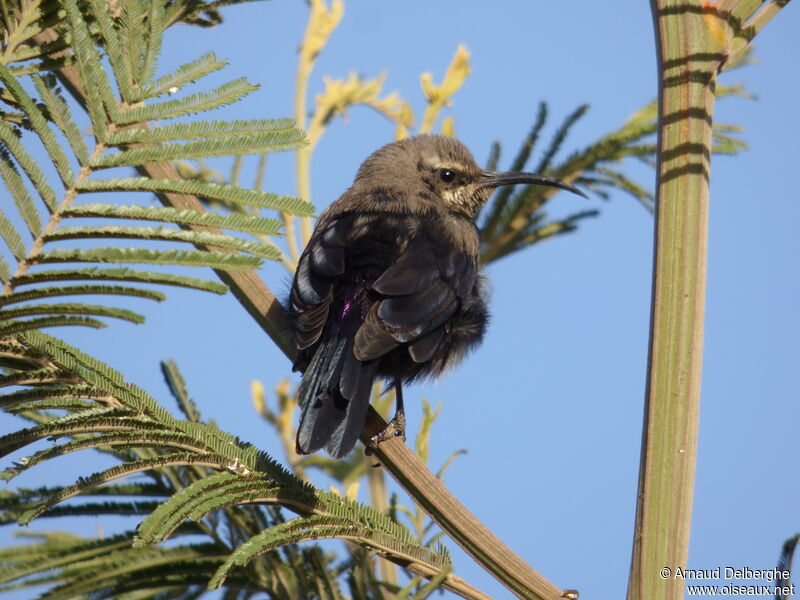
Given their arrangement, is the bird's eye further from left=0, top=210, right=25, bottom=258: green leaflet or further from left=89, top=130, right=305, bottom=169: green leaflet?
left=0, top=210, right=25, bottom=258: green leaflet

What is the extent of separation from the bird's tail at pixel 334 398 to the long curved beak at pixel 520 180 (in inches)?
40.5

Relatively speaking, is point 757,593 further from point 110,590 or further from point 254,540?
point 110,590

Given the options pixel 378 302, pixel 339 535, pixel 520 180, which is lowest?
pixel 339 535

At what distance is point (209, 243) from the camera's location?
1.62 m

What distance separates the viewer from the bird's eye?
4680 mm

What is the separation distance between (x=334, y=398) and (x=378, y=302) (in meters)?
0.45

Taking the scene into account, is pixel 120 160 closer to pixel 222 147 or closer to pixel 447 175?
pixel 222 147

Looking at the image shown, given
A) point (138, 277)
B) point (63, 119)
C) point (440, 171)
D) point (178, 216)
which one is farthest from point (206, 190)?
point (440, 171)

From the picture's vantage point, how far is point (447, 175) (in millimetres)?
4684

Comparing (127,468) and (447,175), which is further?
(447,175)

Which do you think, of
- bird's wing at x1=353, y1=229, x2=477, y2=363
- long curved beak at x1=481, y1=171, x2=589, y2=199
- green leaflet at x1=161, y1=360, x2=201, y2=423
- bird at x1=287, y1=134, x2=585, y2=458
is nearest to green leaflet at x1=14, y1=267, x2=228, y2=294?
bird at x1=287, y1=134, x2=585, y2=458

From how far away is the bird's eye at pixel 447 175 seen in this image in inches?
184

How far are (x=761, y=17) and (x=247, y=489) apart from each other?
4.79ft

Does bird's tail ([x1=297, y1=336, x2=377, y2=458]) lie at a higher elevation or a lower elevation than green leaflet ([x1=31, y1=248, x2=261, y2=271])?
higher
